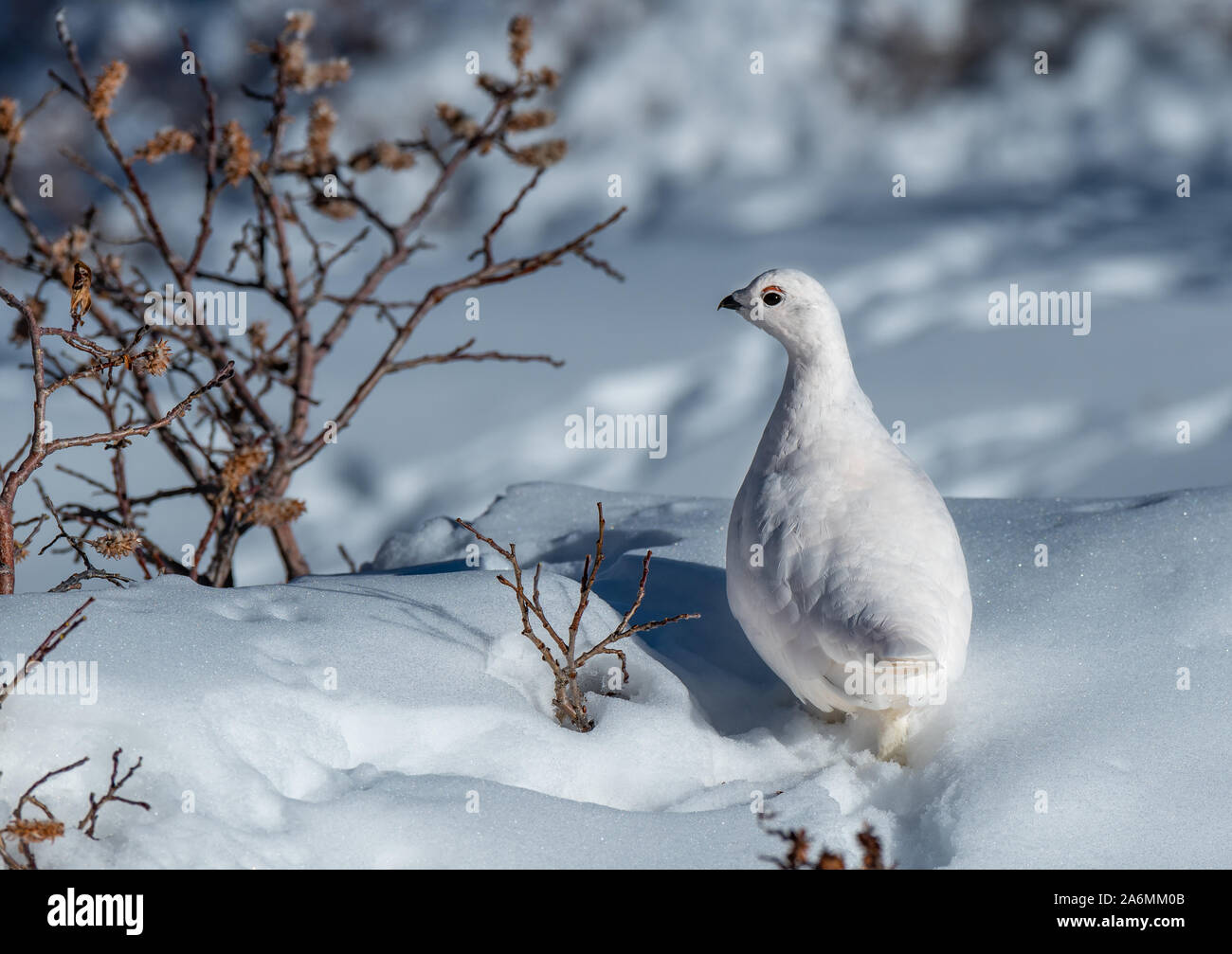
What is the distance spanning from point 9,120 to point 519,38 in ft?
4.94

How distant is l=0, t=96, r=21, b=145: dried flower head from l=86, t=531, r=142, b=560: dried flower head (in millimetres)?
1422

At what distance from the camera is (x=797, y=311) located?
8.51ft

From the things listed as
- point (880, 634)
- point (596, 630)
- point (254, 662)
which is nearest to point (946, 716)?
point (880, 634)

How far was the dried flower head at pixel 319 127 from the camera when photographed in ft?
11.5

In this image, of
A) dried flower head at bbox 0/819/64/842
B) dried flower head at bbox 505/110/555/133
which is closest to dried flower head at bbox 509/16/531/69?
dried flower head at bbox 505/110/555/133

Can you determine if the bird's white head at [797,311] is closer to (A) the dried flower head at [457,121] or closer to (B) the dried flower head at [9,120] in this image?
(A) the dried flower head at [457,121]

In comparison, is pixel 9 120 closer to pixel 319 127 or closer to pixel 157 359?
pixel 319 127

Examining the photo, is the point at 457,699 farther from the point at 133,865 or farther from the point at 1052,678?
the point at 1052,678

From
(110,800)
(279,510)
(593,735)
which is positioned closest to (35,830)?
(110,800)

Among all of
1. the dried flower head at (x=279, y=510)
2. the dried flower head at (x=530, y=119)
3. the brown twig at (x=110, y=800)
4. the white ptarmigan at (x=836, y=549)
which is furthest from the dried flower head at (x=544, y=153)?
the brown twig at (x=110, y=800)

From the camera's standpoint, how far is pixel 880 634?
2.08 m

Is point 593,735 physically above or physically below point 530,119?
below

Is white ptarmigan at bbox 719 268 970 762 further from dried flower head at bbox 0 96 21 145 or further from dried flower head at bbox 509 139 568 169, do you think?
dried flower head at bbox 0 96 21 145

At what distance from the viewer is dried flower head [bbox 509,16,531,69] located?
340cm
